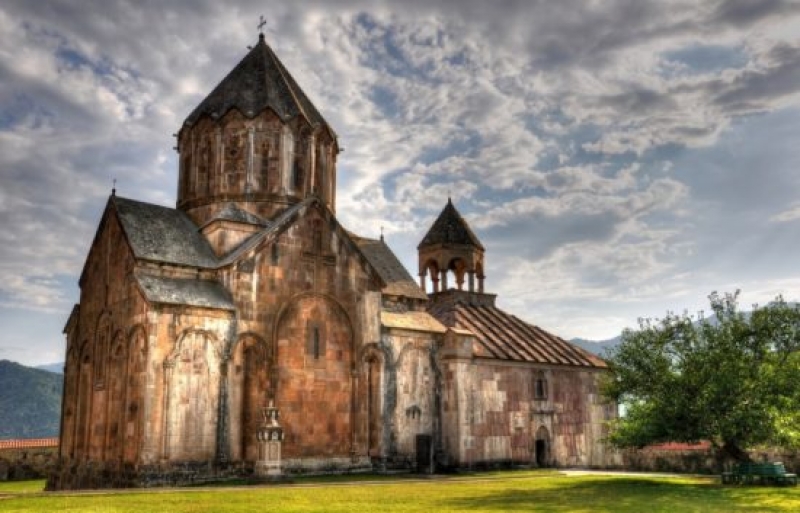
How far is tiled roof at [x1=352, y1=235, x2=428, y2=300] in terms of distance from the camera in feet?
107

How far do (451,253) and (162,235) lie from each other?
1901cm

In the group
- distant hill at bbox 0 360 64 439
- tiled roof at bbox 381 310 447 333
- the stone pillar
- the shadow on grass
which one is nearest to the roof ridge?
tiled roof at bbox 381 310 447 333

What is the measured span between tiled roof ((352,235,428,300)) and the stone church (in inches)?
4.1

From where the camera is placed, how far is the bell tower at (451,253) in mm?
41969

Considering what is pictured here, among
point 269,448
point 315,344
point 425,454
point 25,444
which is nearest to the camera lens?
point 269,448

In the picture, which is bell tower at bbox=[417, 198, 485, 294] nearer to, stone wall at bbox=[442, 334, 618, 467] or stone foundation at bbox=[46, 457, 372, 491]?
stone wall at bbox=[442, 334, 618, 467]

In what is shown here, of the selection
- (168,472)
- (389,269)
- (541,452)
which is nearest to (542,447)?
(541,452)

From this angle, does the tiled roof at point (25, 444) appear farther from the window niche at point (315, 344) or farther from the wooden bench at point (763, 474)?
the wooden bench at point (763, 474)

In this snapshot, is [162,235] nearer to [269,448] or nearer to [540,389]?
[269,448]

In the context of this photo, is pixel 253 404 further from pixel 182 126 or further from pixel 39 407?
pixel 39 407

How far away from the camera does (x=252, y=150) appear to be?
100 feet

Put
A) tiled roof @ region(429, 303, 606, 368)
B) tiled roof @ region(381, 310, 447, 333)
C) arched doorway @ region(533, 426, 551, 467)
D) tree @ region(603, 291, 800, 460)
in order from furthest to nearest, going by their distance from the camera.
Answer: tiled roof @ region(429, 303, 606, 368), arched doorway @ region(533, 426, 551, 467), tiled roof @ region(381, 310, 447, 333), tree @ region(603, 291, 800, 460)

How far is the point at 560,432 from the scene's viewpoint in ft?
117

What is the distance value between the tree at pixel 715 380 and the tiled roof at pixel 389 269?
10738 millimetres
